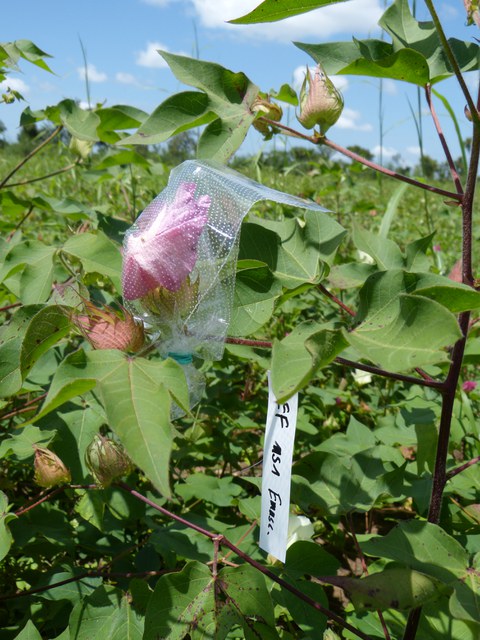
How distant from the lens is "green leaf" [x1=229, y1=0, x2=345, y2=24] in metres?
0.63

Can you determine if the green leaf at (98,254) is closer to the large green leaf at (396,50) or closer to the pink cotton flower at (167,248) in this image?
the pink cotton flower at (167,248)

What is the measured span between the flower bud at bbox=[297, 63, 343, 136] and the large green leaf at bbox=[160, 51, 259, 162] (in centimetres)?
9

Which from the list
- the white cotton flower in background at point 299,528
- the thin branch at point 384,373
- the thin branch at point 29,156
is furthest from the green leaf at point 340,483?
the thin branch at point 29,156

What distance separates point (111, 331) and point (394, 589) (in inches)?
17.2

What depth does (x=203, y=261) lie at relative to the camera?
2.44 feet

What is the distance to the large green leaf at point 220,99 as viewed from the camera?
83 cm

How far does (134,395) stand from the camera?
1.87 ft

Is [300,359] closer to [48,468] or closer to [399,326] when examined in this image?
[399,326]

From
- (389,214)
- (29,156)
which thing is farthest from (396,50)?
(29,156)

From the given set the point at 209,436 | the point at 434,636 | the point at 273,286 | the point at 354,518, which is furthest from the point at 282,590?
the point at 354,518

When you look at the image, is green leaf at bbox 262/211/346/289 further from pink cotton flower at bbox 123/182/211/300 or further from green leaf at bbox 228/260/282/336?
pink cotton flower at bbox 123/182/211/300

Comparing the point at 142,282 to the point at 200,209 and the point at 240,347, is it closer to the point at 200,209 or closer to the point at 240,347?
the point at 200,209

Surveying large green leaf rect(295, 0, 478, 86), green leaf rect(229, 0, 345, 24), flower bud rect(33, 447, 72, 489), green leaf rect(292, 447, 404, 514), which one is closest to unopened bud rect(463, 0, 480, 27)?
large green leaf rect(295, 0, 478, 86)

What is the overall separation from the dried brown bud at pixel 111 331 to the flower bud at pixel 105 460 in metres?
0.24
